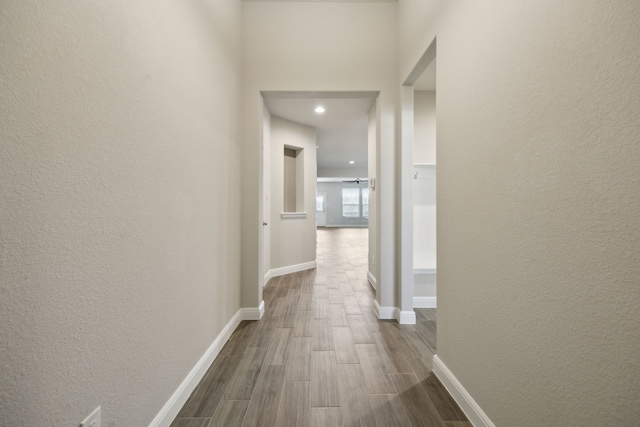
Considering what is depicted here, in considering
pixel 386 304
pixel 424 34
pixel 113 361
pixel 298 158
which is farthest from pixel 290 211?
pixel 113 361

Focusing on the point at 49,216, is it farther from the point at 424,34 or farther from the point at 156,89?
the point at 424,34

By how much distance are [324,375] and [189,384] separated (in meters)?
0.81

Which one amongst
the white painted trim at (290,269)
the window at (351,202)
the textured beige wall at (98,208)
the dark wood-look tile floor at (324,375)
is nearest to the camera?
the textured beige wall at (98,208)

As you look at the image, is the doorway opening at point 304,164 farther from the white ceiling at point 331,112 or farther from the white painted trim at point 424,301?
the white painted trim at point 424,301

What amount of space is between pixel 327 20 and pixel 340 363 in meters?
3.08

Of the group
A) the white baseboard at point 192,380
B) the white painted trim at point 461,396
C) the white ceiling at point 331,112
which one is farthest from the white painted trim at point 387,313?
the white ceiling at point 331,112

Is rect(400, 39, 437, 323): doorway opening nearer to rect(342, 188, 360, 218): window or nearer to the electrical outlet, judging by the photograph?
the electrical outlet

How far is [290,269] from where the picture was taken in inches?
181

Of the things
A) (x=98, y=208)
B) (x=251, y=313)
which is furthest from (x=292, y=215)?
(x=98, y=208)

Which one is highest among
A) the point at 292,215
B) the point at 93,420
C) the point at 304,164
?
the point at 304,164

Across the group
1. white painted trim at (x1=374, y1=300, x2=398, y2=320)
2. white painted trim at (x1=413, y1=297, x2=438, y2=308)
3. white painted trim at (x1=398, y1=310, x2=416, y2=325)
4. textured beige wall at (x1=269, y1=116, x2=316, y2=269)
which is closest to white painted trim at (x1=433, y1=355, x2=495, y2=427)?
white painted trim at (x1=398, y1=310, x2=416, y2=325)

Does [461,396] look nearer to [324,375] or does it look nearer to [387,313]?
[324,375]

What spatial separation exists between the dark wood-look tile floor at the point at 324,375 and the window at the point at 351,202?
536 inches

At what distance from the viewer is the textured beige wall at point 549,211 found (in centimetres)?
69
